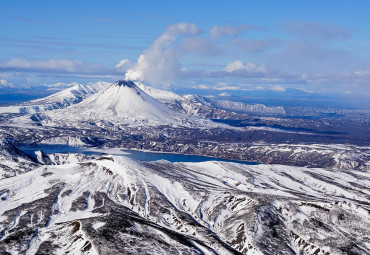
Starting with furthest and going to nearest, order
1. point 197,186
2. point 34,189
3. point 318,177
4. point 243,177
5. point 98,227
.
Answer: point 318,177 < point 243,177 < point 197,186 < point 34,189 < point 98,227

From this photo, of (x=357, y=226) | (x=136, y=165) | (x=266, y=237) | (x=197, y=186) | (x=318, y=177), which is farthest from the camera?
(x=318, y=177)

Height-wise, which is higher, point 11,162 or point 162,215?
point 11,162

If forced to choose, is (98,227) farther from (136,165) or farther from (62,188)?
(136,165)

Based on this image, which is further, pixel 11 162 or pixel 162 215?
pixel 11 162

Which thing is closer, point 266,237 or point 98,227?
point 98,227

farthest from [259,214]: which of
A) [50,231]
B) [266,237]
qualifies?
[50,231]

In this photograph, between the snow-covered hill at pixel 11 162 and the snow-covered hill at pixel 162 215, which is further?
the snow-covered hill at pixel 11 162

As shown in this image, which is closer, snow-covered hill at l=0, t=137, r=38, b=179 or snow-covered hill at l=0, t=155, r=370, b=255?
snow-covered hill at l=0, t=155, r=370, b=255

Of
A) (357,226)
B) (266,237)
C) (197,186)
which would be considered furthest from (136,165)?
(357,226)
